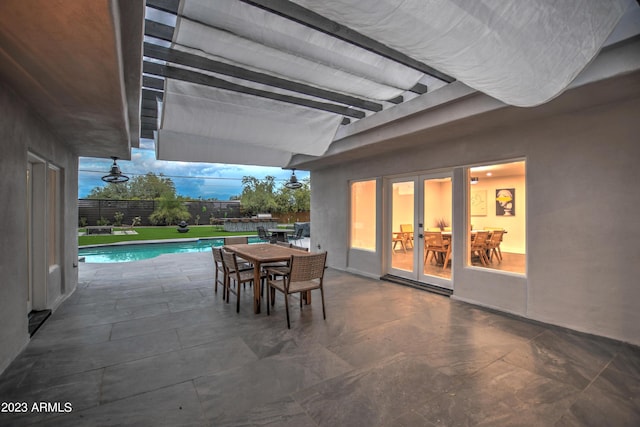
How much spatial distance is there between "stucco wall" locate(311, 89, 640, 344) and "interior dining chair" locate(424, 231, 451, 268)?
0.63 metres

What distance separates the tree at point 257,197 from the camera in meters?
23.0

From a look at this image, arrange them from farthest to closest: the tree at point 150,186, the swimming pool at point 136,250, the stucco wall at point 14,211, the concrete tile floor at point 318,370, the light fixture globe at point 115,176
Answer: the tree at point 150,186 → the swimming pool at point 136,250 → the light fixture globe at point 115,176 → the stucco wall at point 14,211 → the concrete tile floor at point 318,370

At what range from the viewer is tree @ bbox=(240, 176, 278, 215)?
2302cm

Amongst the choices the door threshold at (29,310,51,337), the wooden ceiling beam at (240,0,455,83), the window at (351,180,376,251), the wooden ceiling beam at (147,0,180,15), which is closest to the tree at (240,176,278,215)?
the window at (351,180,376,251)

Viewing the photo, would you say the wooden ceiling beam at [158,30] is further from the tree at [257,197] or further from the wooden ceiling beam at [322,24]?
the tree at [257,197]

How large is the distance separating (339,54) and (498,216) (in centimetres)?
394

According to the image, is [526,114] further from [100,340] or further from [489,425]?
[100,340]

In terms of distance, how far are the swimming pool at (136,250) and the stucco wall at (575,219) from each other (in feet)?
32.9

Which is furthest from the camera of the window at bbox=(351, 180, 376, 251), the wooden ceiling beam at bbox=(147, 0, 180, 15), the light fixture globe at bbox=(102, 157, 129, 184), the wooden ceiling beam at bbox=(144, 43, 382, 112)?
the light fixture globe at bbox=(102, 157, 129, 184)

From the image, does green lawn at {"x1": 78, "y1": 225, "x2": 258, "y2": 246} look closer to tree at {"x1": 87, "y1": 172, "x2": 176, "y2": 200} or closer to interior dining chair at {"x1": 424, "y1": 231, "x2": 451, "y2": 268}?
tree at {"x1": 87, "y1": 172, "x2": 176, "y2": 200}

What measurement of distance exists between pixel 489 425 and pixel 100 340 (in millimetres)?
3634

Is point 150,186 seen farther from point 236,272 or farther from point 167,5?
point 167,5

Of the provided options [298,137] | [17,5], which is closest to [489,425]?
[17,5]

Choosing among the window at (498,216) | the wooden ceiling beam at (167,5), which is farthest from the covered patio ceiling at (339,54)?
the window at (498,216)
